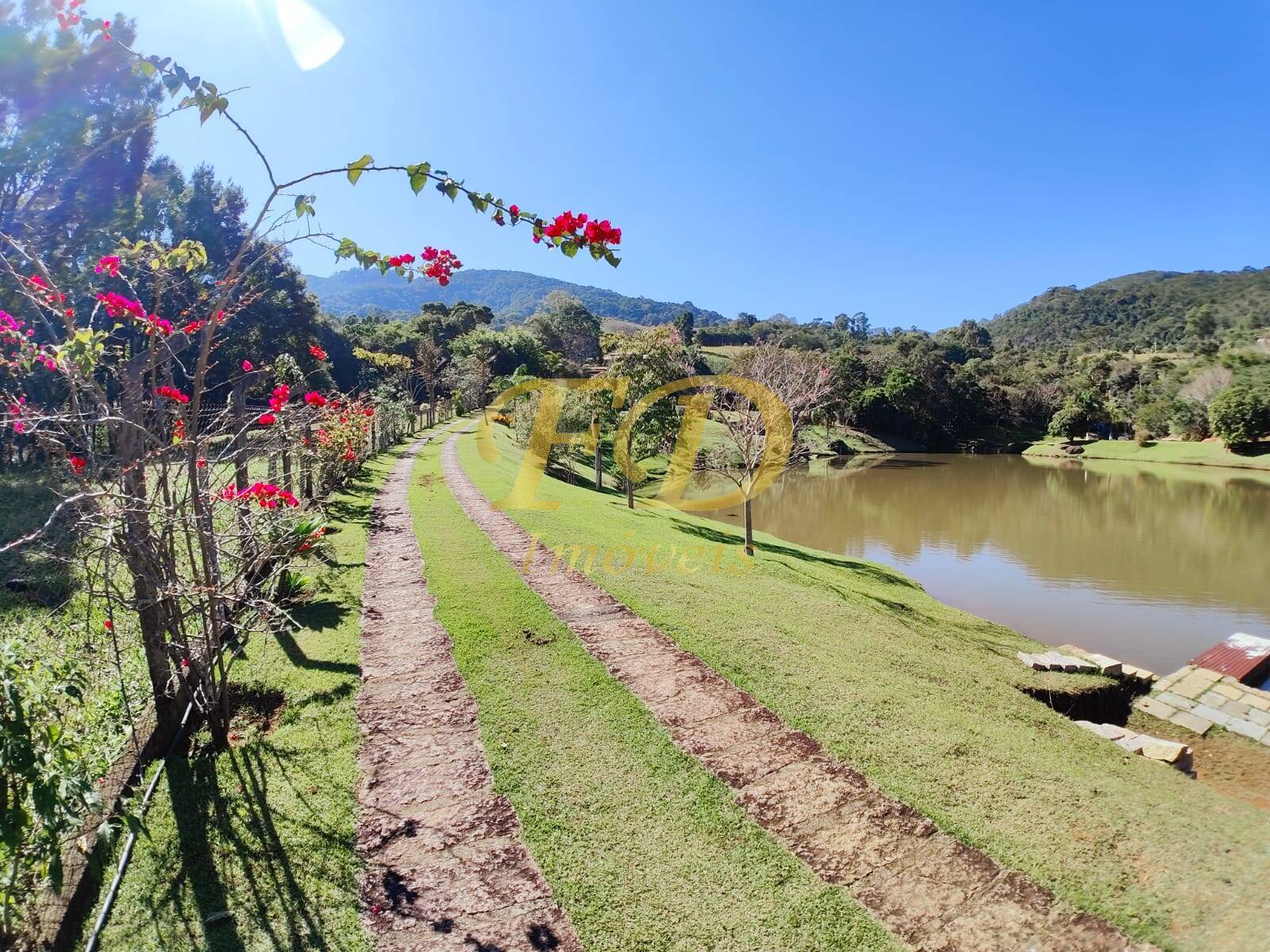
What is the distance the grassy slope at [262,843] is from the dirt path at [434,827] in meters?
0.13

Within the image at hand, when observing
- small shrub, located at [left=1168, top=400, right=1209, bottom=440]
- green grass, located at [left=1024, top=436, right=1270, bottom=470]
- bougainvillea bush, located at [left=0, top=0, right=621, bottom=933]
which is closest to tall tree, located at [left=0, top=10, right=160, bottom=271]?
bougainvillea bush, located at [left=0, top=0, right=621, bottom=933]

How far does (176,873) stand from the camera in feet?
10.4

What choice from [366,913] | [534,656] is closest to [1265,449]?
[534,656]

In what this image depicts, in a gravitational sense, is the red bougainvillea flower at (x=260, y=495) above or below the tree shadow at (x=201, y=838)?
above

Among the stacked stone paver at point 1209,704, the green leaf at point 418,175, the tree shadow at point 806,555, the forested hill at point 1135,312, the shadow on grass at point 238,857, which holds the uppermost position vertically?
the forested hill at point 1135,312

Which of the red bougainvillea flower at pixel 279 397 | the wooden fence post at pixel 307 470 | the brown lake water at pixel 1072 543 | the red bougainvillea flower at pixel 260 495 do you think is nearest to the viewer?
the red bougainvillea flower at pixel 260 495

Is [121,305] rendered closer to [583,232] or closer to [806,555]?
[583,232]

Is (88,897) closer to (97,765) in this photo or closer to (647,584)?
(97,765)

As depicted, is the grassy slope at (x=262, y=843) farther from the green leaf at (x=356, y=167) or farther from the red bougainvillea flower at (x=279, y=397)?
the green leaf at (x=356, y=167)

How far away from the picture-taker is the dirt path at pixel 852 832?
3.06 metres

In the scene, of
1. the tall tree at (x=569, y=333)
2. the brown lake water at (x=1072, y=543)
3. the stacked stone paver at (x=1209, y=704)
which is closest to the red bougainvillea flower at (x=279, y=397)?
the stacked stone paver at (x=1209, y=704)

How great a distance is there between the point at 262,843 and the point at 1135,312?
13267 centimetres

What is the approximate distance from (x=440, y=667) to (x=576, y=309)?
2586 inches

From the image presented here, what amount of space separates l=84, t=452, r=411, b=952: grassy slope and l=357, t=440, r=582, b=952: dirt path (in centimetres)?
13
